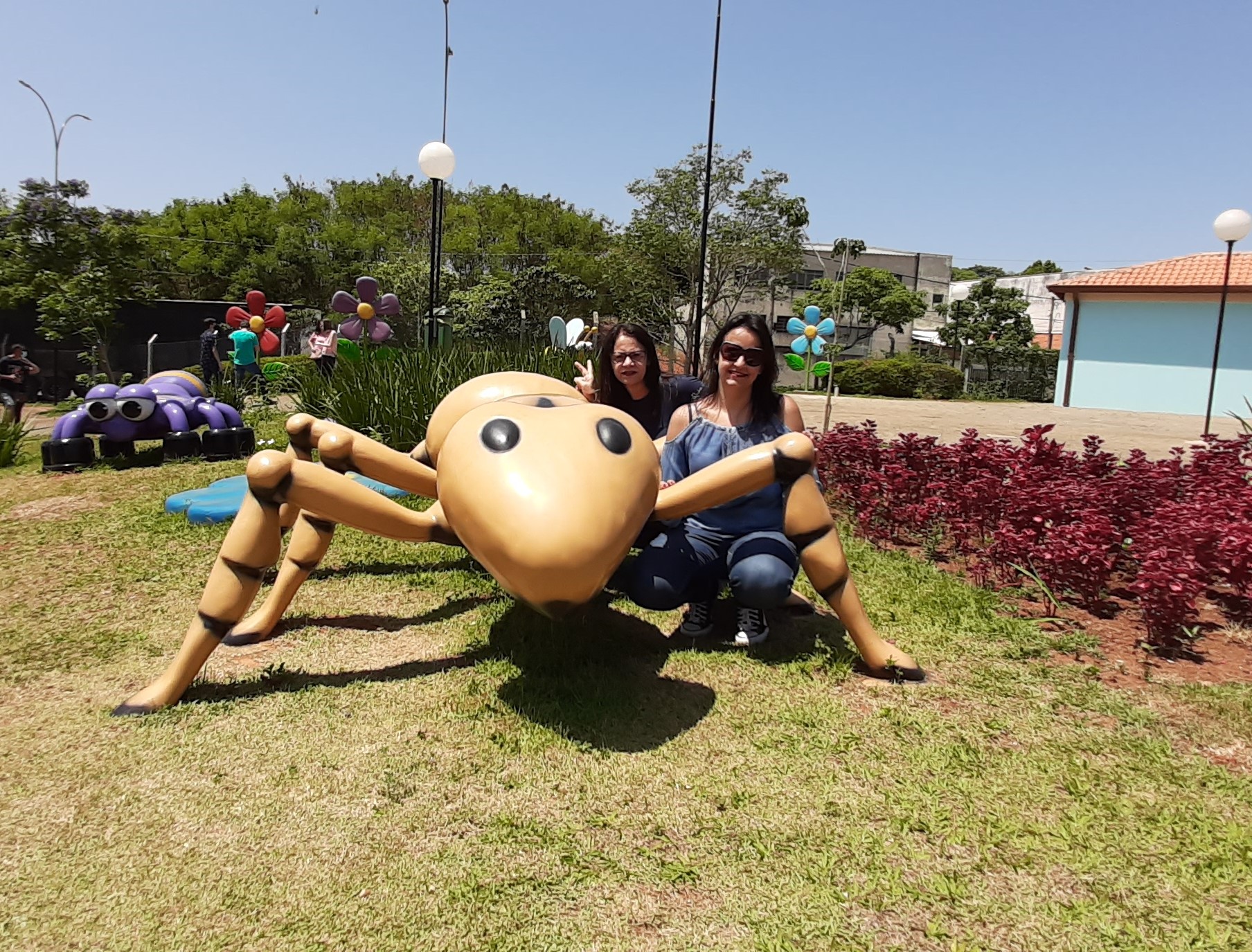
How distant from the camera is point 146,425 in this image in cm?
792

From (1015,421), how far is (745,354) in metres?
15.9

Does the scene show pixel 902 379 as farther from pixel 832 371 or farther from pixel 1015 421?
pixel 832 371

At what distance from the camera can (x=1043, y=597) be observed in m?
4.14

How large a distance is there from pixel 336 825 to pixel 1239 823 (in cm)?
258

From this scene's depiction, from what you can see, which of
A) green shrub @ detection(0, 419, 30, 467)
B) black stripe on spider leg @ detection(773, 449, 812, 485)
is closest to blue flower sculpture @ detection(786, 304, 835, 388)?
black stripe on spider leg @ detection(773, 449, 812, 485)

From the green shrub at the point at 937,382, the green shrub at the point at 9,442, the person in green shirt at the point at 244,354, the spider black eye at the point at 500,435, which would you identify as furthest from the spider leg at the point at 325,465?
the green shrub at the point at 937,382

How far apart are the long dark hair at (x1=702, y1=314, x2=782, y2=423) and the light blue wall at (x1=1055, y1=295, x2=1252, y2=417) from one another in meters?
23.4

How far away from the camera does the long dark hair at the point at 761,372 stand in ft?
10.7

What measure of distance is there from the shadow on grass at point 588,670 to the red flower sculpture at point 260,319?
946cm

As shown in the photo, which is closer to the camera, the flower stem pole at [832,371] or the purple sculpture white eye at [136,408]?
the purple sculpture white eye at [136,408]

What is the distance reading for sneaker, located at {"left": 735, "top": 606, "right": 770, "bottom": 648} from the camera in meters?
3.45

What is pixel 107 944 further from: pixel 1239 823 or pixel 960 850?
pixel 1239 823

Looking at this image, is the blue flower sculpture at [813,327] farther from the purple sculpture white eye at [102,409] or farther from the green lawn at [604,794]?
the purple sculpture white eye at [102,409]

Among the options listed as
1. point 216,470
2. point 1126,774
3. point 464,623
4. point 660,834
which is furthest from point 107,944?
point 216,470
